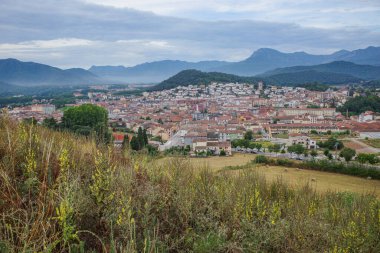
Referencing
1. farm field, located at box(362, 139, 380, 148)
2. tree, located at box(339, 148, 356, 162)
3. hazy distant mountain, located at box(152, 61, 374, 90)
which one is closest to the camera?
tree, located at box(339, 148, 356, 162)

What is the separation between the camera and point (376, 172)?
15.9 m

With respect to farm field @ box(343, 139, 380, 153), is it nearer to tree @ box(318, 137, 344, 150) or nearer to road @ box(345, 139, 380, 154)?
road @ box(345, 139, 380, 154)

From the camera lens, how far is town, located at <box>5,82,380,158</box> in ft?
91.1

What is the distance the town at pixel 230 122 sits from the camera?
27766 millimetres

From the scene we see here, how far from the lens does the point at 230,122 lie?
141ft

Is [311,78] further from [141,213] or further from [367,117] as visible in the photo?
[141,213]

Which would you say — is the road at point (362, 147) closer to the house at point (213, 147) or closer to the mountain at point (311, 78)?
the house at point (213, 147)

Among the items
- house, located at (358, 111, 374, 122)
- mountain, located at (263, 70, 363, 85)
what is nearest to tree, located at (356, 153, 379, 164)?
house, located at (358, 111, 374, 122)

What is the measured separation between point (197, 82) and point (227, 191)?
9402cm

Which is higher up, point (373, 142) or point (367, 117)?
point (367, 117)

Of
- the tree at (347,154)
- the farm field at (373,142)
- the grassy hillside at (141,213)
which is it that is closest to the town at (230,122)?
the farm field at (373,142)

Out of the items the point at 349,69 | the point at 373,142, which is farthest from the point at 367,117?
the point at 349,69

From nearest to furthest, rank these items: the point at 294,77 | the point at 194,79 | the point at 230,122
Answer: the point at 230,122, the point at 194,79, the point at 294,77

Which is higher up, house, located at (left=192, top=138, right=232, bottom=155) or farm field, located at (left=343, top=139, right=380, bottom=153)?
house, located at (left=192, top=138, right=232, bottom=155)
